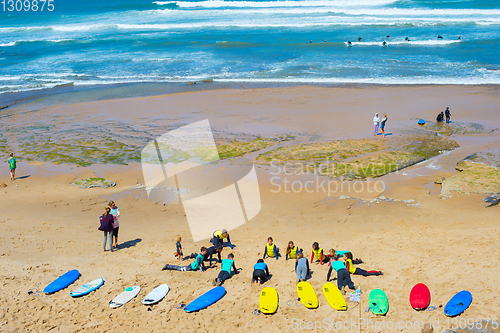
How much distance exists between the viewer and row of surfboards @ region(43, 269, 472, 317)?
753cm

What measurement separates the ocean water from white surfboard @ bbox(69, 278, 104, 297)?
25.7 meters

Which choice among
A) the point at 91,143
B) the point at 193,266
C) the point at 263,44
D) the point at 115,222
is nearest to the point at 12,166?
the point at 91,143

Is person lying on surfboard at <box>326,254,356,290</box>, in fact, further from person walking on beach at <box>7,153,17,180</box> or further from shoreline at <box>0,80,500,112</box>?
shoreline at <box>0,80,500,112</box>

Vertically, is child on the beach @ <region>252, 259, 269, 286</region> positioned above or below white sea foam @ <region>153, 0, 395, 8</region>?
below

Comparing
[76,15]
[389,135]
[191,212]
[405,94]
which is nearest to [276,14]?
[76,15]

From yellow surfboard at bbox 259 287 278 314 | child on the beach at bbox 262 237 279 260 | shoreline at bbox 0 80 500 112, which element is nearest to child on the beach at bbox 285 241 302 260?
child on the beach at bbox 262 237 279 260

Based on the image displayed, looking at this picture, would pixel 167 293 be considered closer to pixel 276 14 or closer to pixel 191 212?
pixel 191 212

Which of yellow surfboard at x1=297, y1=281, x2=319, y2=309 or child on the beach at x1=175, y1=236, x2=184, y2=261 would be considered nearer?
yellow surfboard at x1=297, y1=281, x2=319, y2=309

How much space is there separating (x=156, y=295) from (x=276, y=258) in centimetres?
325

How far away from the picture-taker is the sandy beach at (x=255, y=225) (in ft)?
25.0

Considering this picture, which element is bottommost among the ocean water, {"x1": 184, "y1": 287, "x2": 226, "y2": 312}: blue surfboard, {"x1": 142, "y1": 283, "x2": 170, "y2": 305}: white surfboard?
{"x1": 184, "y1": 287, "x2": 226, "y2": 312}: blue surfboard

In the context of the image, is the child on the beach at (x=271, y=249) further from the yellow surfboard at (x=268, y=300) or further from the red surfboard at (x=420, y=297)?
the red surfboard at (x=420, y=297)

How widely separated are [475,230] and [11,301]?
39.0 feet

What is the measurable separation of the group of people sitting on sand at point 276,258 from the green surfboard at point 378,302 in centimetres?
51
